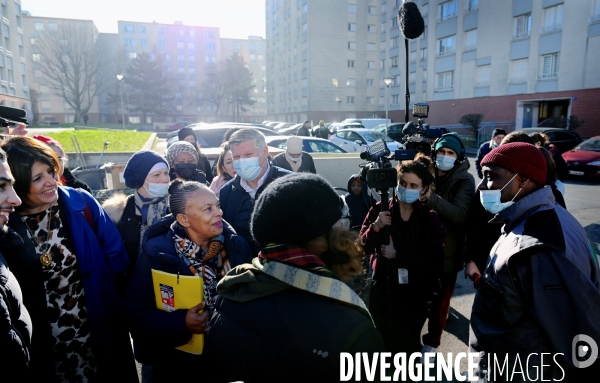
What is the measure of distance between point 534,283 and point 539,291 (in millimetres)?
37

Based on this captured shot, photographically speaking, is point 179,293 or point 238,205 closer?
point 179,293

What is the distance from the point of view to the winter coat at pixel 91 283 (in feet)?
6.41

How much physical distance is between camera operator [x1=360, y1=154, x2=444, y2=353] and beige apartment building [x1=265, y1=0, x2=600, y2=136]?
2664 centimetres

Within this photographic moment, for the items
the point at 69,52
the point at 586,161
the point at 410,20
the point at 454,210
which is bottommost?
the point at 586,161

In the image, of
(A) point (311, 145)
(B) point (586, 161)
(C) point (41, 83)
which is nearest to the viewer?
(A) point (311, 145)

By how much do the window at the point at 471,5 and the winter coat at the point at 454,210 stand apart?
107ft

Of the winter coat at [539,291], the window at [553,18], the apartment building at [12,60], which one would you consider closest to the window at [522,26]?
the window at [553,18]

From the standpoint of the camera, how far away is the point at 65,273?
7.16ft

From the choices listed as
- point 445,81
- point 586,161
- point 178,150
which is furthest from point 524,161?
point 445,81

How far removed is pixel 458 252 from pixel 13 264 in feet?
10.8

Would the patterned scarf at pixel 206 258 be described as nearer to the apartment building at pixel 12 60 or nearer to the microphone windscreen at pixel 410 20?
the microphone windscreen at pixel 410 20

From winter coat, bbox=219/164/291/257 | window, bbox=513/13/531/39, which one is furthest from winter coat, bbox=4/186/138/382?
window, bbox=513/13/531/39

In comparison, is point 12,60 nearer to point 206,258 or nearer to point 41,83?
point 41,83

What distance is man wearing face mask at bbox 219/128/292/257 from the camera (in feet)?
10.1
